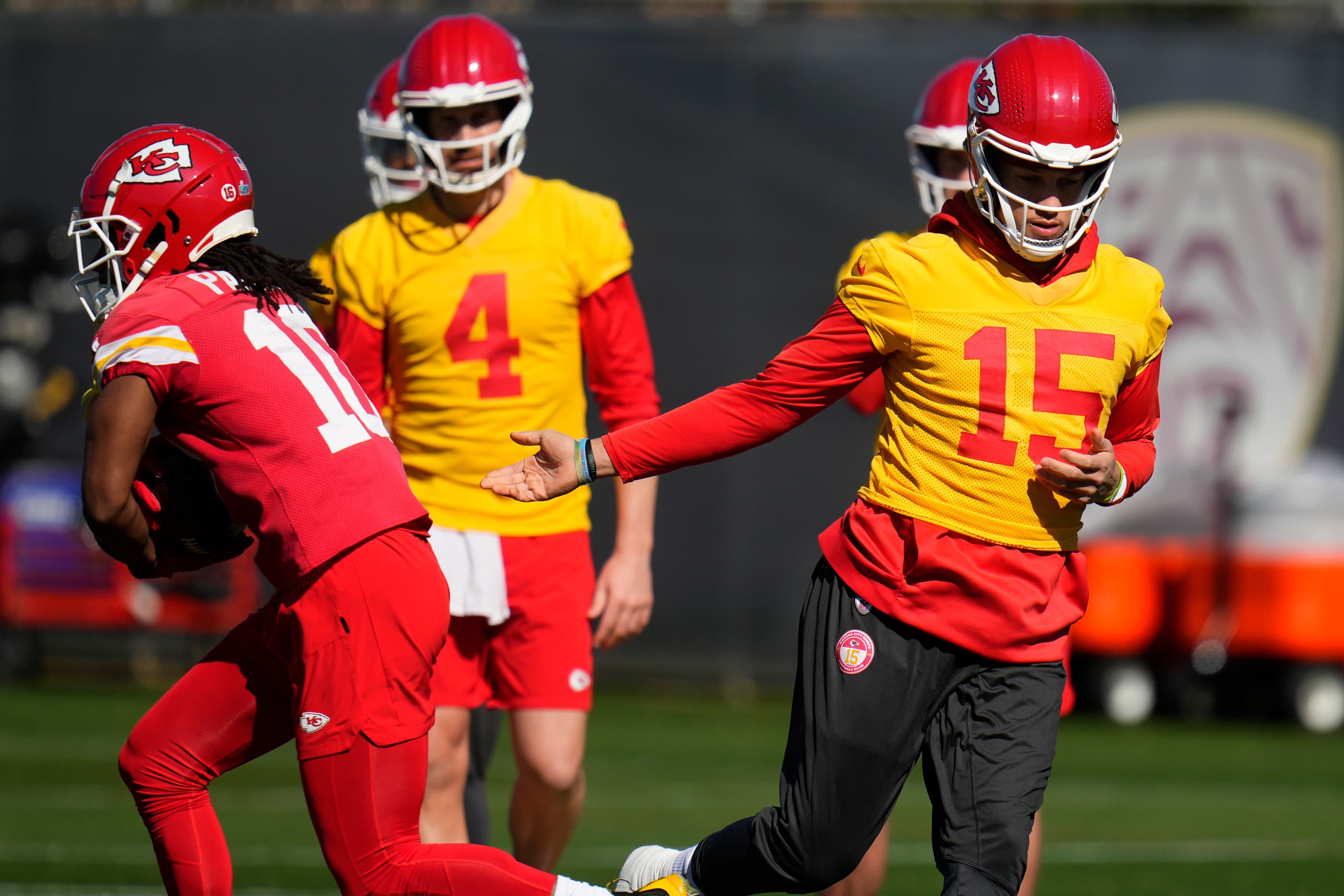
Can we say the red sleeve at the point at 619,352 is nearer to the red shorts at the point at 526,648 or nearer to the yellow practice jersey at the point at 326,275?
the red shorts at the point at 526,648

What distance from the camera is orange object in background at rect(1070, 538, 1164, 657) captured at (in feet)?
36.5

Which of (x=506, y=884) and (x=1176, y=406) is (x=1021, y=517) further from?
(x=1176, y=406)

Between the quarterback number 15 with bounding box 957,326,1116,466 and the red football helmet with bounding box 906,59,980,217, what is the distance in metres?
1.55

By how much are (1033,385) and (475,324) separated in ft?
6.00

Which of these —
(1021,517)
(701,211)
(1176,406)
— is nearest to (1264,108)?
(1176,406)

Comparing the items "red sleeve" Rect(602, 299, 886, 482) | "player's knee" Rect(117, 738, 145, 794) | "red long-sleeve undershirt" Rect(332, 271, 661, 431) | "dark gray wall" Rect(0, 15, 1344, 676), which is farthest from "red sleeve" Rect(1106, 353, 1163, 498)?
"dark gray wall" Rect(0, 15, 1344, 676)

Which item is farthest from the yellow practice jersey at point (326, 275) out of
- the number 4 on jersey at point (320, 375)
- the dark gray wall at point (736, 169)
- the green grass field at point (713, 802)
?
the dark gray wall at point (736, 169)

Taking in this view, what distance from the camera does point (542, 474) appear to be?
12.9 feet

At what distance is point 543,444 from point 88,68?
33.9 ft

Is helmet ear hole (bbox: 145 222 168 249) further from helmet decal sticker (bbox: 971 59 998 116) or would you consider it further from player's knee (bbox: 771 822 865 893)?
player's knee (bbox: 771 822 865 893)

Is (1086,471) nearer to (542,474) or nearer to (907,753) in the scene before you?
(907,753)

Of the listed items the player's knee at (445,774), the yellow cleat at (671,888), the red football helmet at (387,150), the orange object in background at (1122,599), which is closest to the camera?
the yellow cleat at (671,888)

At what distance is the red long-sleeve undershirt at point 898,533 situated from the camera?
3803 mm

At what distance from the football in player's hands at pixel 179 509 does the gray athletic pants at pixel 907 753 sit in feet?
4.82
